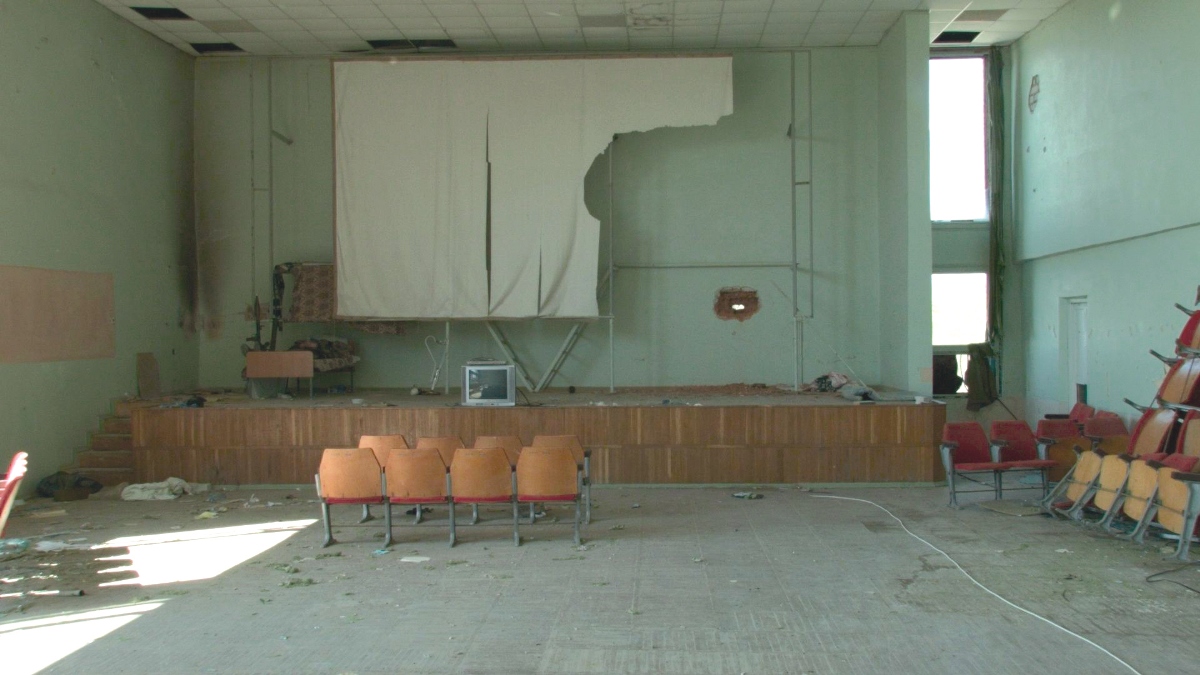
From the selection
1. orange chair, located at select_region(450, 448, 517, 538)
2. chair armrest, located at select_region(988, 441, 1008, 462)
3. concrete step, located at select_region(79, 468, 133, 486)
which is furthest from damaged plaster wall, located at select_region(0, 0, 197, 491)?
chair armrest, located at select_region(988, 441, 1008, 462)

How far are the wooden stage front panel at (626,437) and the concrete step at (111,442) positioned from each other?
1.34 feet

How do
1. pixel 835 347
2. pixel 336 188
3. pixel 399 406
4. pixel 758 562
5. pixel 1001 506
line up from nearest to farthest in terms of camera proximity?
pixel 758 562, pixel 1001 506, pixel 399 406, pixel 336 188, pixel 835 347

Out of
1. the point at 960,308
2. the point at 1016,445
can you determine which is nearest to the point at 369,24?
the point at 960,308

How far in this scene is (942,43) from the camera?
458 inches

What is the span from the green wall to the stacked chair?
3.09 ft

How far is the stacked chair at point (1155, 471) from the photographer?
596 centimetres

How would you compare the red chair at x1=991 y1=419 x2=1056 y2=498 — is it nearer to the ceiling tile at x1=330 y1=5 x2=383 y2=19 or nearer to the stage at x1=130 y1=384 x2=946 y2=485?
the stage at x1=130 y1=384 x2=946 y2=485

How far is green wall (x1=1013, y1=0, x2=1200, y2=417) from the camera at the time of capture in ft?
26.3

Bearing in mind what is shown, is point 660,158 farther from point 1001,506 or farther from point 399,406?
point 1001,506

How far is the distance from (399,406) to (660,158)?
4.74 meters

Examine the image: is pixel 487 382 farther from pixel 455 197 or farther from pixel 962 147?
pixel 962 147

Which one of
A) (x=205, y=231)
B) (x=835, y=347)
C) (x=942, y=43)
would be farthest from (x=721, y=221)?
(x=205, y=231)

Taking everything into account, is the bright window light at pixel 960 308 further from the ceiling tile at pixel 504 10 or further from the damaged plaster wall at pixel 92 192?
the damaged plaster wall at pixel 92 192

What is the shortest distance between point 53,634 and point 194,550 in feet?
6.23
